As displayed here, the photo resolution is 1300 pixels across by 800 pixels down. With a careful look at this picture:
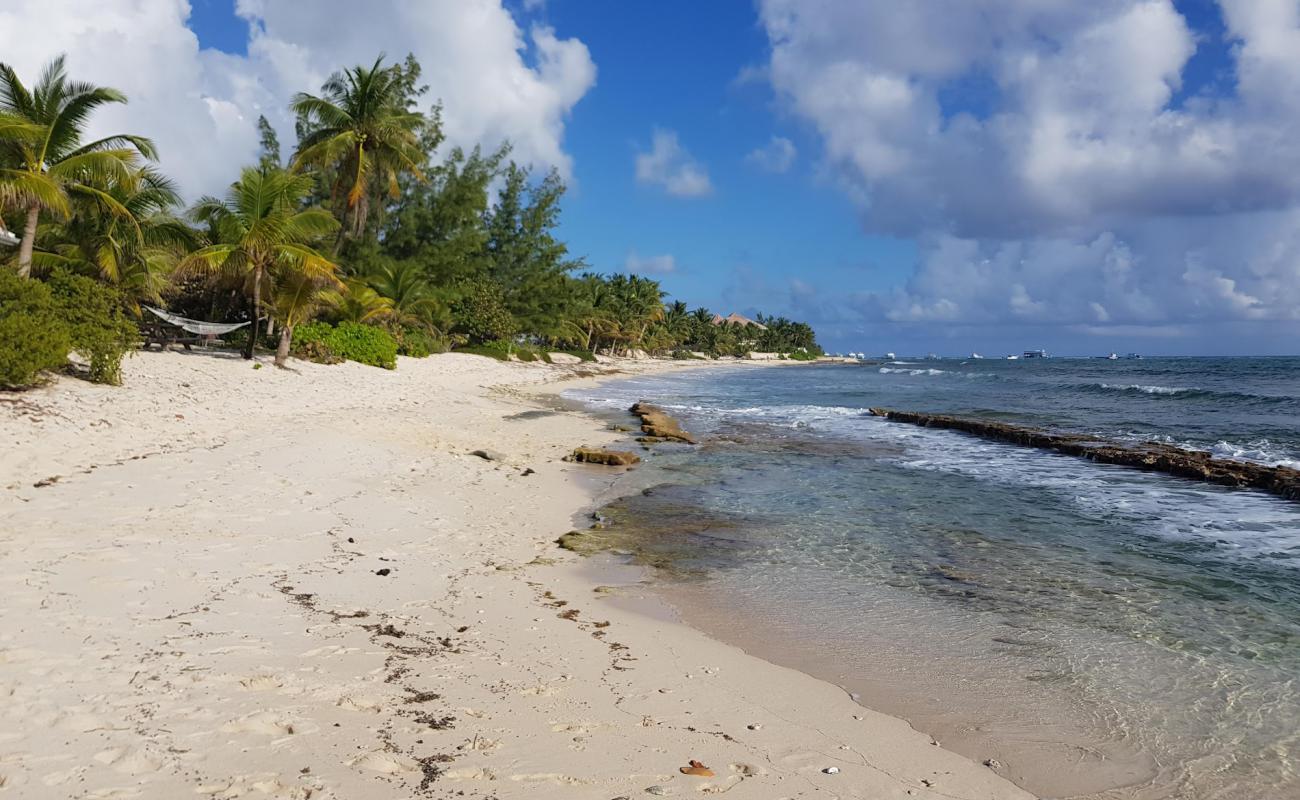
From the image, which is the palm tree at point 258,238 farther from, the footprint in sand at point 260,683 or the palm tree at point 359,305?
the footprint in sand at point 260,683

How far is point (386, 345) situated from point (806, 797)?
85.4 feet

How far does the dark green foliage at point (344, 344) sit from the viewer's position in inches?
920

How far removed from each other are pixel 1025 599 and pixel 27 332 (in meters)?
14.1

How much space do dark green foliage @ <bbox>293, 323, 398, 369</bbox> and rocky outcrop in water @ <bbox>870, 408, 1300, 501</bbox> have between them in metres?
20.0

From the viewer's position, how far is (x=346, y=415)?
15.3 metres

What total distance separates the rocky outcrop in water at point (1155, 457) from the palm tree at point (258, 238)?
20591mm

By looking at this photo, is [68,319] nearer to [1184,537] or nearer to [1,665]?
[1,665]

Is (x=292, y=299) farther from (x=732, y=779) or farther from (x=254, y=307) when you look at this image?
(x=732, y=779)

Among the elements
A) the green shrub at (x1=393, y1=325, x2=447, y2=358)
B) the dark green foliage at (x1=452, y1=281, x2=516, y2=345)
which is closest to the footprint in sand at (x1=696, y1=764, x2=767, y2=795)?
the green shrub at (x1=393, y1=325, x2=447, y2=358)

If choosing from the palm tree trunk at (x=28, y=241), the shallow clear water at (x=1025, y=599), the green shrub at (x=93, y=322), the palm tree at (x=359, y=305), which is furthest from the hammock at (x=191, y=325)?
the shallow clear water at (x=1025, y=599)

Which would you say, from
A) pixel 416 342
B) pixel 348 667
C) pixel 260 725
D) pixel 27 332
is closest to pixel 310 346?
pixel 416 342

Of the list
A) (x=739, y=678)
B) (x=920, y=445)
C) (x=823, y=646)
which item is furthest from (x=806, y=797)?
(x=920, y=445)

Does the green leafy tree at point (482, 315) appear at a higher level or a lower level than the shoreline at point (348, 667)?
higher

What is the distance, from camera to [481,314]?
41.7 m
